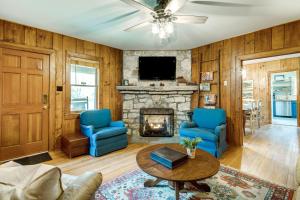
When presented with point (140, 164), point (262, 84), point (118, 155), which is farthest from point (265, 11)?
point (262, 84)

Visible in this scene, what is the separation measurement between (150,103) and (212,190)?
116 inches

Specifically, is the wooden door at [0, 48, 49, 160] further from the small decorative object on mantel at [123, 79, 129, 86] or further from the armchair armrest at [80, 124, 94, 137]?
the small decorative object on mantel at [123, 79, 129, 86]

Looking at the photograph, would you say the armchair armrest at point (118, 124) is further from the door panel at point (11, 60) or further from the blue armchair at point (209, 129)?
the door panel at point (11, 60)

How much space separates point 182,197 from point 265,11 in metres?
3.04

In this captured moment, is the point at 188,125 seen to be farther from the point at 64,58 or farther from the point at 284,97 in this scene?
the point at 284,97

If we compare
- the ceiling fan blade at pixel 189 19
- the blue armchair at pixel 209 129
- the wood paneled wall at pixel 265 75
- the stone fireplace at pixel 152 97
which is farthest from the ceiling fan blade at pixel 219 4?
the wood paneled wall at pixel 265 75

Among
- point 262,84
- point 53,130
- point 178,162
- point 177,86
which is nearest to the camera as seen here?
point 178,162

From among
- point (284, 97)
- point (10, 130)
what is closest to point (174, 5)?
point (10, 130)

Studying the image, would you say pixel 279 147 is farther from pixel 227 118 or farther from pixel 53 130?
pixel 53 130

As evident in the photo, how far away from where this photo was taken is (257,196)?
192cm

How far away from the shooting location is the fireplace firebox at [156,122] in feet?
15.0

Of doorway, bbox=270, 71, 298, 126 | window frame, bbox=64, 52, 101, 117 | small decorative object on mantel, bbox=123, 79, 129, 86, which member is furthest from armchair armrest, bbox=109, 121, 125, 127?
doorway, bbox=270, 71, 298, 126

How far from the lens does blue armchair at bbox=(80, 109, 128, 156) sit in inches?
126

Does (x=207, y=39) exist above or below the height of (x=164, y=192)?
above
